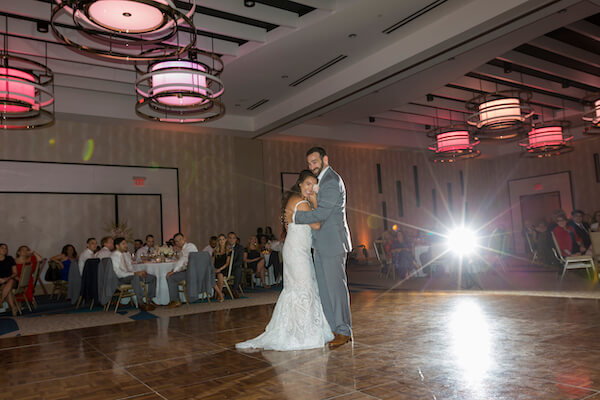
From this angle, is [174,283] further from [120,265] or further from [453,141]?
[453,141]

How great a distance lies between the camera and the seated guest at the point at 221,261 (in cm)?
804

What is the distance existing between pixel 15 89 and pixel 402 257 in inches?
313

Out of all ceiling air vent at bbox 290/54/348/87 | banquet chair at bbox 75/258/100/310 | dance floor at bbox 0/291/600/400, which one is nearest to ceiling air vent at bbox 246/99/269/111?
ceiling air vent at bbox 290/54/348/87

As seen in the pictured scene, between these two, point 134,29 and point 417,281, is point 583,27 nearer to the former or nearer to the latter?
point 417,281

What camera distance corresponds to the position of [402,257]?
34.0 ft

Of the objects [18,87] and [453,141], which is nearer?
[18,87]

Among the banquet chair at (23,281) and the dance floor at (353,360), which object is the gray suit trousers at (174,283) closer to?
the dance floor at (353,360)

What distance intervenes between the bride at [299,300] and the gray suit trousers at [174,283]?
3778 mm

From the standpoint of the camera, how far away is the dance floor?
9.27 feet

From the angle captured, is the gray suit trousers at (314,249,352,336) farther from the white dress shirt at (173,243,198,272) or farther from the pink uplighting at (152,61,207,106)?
the white dress shirt at (173,243,198,272)

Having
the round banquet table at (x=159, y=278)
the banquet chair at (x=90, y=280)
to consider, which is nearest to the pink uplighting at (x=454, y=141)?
the round banquet table at (x=159, y=278)

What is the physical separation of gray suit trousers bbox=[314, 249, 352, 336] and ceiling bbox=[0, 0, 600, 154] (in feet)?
14.1

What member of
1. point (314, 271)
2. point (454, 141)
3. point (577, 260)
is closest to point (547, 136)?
point (454, 141)

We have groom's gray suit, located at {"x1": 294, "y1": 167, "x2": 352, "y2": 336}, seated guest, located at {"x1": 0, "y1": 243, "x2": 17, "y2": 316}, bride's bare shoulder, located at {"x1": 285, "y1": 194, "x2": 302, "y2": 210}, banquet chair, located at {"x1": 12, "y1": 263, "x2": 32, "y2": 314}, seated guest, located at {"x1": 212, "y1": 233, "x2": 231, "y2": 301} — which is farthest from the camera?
seated guest, located at {"x1": 212, "y1": 233, "x2": 231, "y2": 301}
